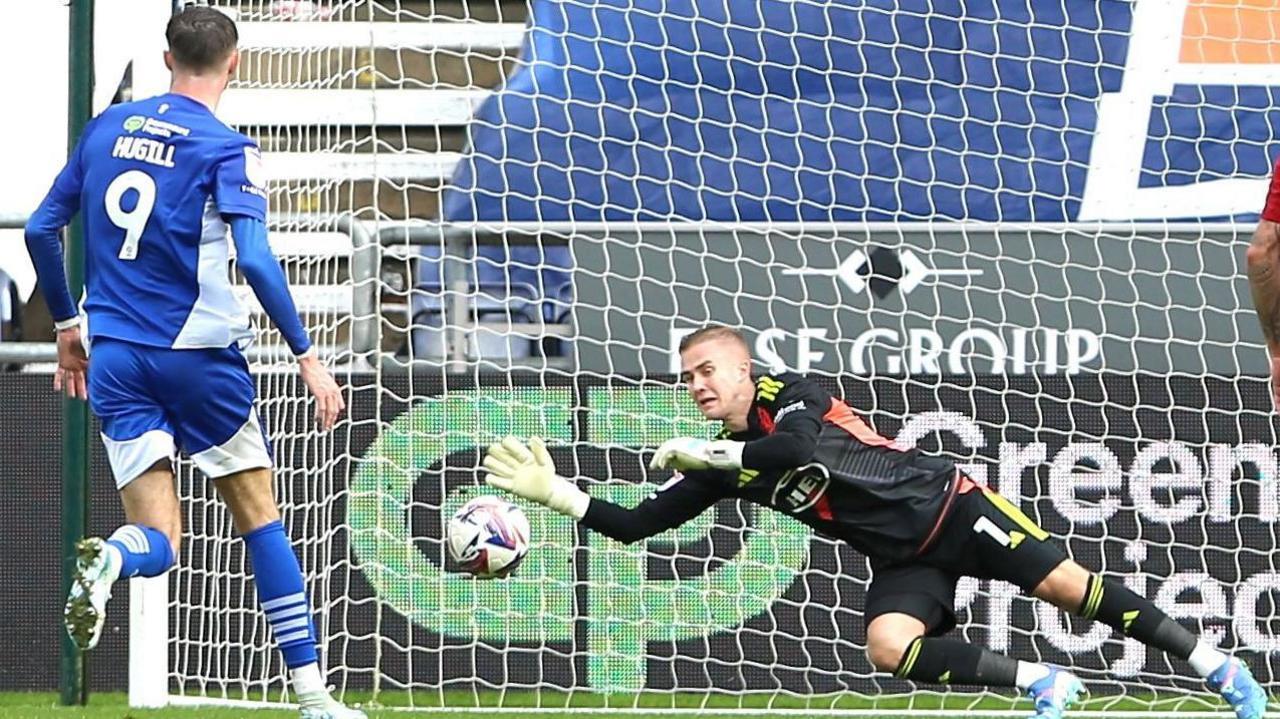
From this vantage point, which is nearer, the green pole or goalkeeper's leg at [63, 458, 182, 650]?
goalkeeper's leg at [63, 458, 182, 650]

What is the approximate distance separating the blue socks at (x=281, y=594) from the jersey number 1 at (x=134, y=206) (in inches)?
32.2

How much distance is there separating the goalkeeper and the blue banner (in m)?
2.69

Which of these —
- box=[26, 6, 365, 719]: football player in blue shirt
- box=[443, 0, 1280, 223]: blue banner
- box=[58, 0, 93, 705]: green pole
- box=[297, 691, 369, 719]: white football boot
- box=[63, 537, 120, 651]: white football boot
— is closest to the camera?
box=[63, 537, 120, 651]: white football boot

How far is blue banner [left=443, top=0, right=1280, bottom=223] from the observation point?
876 cm

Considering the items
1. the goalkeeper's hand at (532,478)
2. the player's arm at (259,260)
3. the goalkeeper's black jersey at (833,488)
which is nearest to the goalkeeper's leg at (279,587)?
the player's arm at (259,260)

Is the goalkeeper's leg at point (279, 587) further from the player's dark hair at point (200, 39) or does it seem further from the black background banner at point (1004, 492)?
the black background banner at point (1004, 492)

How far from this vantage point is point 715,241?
26.5ft

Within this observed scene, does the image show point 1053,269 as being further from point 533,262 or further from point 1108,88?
point 533,262

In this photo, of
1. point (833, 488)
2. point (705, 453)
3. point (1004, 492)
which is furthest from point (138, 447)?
point (1004, 492)

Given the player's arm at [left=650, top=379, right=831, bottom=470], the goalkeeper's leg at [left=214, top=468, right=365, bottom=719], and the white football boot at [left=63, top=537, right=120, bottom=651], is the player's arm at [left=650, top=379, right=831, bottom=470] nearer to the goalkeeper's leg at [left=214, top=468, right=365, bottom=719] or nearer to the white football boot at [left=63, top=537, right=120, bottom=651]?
the goalkeeper's leg at [left=214, top=468, right=365, bottom=719]

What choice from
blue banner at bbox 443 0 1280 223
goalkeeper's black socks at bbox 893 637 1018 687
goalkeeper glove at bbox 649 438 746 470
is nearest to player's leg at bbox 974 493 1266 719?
goalkeeper's black socks at bbox 893 637 1018 687

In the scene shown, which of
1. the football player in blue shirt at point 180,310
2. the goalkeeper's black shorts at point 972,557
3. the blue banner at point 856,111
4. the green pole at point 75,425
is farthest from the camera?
the blue banner at point 856,111

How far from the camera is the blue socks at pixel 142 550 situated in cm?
529

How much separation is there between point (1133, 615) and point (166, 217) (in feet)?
9.37
